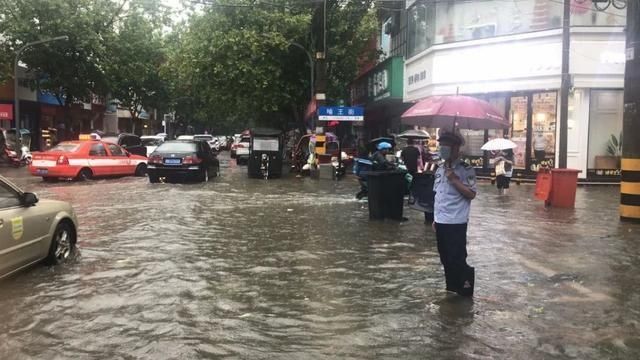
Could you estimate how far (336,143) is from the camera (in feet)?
87.4

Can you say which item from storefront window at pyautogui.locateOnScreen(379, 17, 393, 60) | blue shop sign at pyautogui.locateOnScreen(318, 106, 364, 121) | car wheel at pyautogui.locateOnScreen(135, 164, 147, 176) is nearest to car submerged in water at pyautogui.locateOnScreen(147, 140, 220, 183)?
car wheel at pyautogui.locateOnScreen(135, 164, 147, 176)

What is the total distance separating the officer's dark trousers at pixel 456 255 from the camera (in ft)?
21.0

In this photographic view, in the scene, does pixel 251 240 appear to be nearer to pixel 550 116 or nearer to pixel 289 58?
pixel 550 116

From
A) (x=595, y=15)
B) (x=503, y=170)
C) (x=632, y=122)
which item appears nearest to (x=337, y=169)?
(x=503, y=170)

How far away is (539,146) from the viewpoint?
21766 mm

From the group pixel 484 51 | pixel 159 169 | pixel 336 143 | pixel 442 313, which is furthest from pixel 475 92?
pixel 442 313

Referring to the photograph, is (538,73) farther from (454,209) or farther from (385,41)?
(385,41)

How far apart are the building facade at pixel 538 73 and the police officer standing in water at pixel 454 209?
45.1 feet

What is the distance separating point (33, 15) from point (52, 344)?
97.8ft

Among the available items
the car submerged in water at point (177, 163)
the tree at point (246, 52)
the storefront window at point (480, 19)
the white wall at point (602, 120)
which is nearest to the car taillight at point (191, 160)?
the car submerged in water at point (177, 163)

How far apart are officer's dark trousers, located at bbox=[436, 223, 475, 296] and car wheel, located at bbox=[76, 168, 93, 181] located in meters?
16.5

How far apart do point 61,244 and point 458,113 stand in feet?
17.7

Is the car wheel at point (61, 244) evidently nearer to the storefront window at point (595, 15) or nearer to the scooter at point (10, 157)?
the storefront window at point (595, 15)

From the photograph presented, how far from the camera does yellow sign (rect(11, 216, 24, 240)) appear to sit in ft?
22.1
